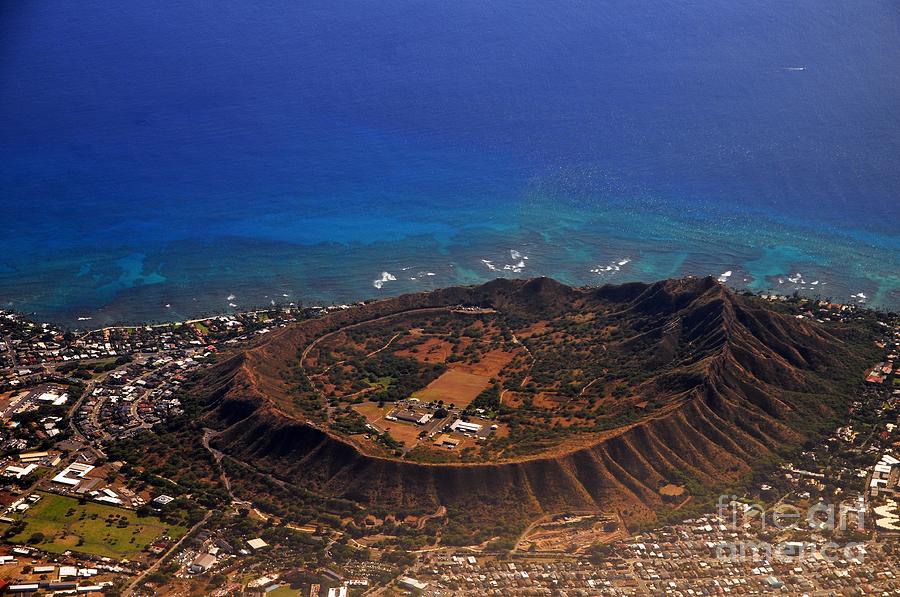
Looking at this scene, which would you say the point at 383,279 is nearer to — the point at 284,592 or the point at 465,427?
the point at 465,427

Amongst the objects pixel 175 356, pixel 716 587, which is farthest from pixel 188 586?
pixel 175 356

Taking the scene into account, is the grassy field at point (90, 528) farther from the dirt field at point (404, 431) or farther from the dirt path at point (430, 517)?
the dirt field at point (404, 431)

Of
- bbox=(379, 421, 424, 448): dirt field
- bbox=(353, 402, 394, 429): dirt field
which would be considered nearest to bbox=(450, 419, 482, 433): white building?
bbox=(379, 421, 424, 448): dirt field

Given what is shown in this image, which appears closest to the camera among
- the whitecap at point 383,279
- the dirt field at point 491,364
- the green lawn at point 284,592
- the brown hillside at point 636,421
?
the green lawn at point 284,592

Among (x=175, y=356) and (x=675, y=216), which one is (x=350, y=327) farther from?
(x=675, y=216)

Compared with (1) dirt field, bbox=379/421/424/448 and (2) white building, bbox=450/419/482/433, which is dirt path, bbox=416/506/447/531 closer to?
(1) dirt field, bbox=379/421/424/448

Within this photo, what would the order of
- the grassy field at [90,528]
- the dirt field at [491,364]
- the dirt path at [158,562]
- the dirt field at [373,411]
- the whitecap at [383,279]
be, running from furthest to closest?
the whitecap at [383,279], the dirt field at [491,364], the dirt field at [373,411], the grassy field at [90,528], the dirt path at [158,562]

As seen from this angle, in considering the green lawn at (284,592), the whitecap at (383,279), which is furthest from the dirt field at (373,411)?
the whitecap at (383,279)

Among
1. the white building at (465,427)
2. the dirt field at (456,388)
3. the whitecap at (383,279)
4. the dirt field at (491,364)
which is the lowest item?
the white building at (465,427)
